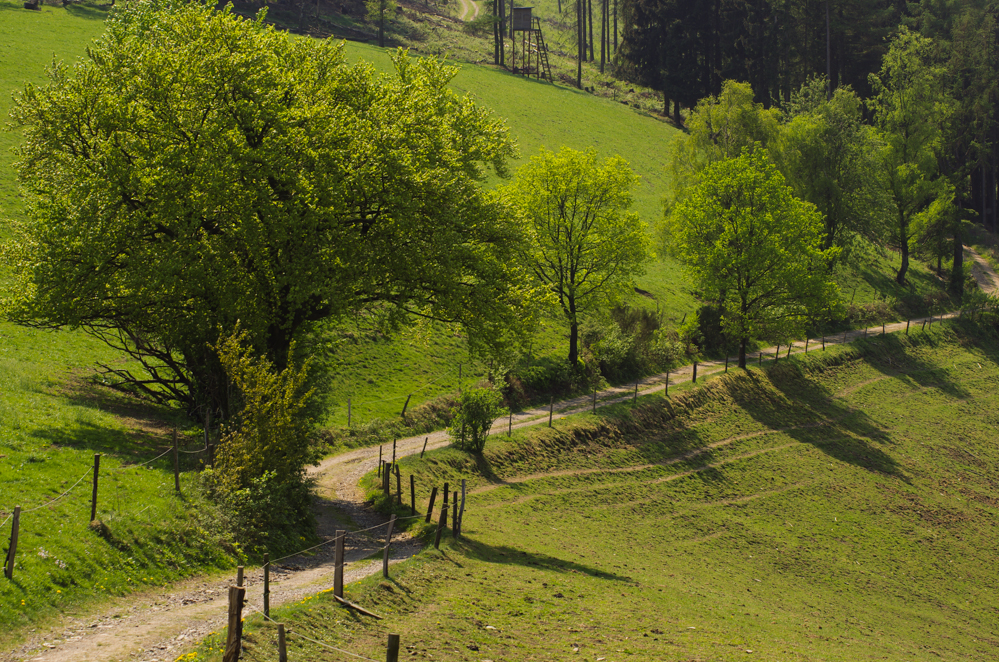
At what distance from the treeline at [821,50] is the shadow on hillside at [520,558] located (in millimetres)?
77856

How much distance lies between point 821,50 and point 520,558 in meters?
98.3

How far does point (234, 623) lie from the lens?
11.9 m

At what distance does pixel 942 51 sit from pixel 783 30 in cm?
1859

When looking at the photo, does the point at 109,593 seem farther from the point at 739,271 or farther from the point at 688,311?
the point at 688,311

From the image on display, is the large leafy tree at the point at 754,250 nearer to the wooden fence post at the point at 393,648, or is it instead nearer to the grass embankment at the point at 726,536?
the grass embankment at the point at 726,536

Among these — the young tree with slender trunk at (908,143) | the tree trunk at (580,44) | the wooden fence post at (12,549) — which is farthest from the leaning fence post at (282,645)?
the tree trunk at (580,44)

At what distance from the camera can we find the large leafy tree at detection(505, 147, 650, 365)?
45.1 metres

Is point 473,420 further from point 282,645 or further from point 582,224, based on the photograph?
point 282,645

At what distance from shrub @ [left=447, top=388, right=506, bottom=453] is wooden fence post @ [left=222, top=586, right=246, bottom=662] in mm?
20467

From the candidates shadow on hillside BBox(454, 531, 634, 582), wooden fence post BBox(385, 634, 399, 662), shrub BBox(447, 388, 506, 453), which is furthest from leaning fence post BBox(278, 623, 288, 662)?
shrub BBox(447, 388, 506, 453)

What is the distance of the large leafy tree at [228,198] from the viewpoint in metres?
22.7

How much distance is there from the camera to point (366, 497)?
27062mm

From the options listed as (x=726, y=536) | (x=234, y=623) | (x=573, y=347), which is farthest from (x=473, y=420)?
(x=234, y=623)

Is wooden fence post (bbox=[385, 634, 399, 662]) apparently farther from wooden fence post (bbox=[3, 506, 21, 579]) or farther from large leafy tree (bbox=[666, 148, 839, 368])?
large leafy tree (bbox=[666, 148, 839, 368])
